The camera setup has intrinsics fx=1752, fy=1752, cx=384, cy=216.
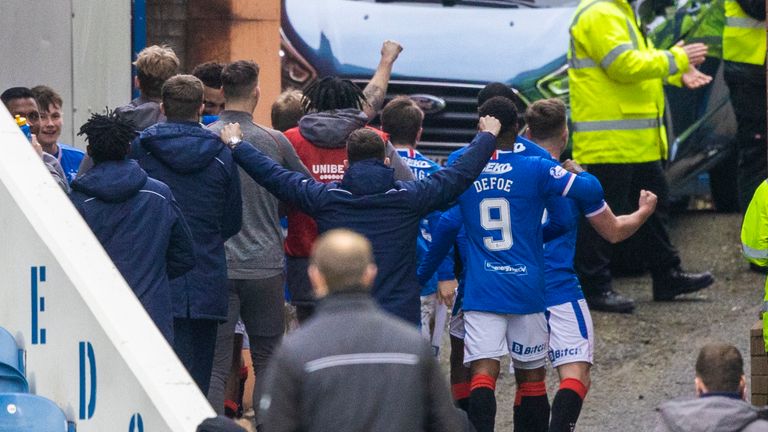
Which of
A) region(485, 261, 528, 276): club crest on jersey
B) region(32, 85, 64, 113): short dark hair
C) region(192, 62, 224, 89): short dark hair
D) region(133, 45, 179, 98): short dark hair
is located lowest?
region(485, 261, 528, 276): club crest on jersey

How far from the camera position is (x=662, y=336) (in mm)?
10773

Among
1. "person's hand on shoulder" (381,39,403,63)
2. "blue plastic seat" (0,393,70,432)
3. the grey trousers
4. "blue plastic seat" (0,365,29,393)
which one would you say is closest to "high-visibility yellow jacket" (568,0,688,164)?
"person's hand on shoulder" (381,39,403,63)

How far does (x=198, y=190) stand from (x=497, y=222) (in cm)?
143

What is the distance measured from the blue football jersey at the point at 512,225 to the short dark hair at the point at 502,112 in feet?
0.41

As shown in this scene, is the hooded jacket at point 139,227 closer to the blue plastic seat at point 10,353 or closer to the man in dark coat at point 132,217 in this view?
the man in dark coat at point 132,217

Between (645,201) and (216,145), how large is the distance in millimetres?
2073

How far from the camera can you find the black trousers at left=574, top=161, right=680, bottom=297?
1116cm

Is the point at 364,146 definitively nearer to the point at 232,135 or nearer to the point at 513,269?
the point at 232,135

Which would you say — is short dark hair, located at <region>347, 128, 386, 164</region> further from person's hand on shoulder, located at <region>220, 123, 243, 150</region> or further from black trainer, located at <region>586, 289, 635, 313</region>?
black trainer, located at <region>586, 289, 635, 313</region>

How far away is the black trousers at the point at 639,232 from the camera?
36.6 ft

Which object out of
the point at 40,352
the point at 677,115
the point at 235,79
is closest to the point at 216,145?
the point at 235,79

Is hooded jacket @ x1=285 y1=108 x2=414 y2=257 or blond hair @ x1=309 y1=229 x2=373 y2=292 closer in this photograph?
blond hair @ x1=309 y1=229 x2=373 y2=292

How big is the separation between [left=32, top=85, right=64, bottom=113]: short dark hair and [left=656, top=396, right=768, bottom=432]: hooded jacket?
13.1 feet

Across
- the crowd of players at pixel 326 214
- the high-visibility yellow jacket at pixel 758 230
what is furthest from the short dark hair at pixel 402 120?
the high-visibility yellow jacket at pixel 758 230
